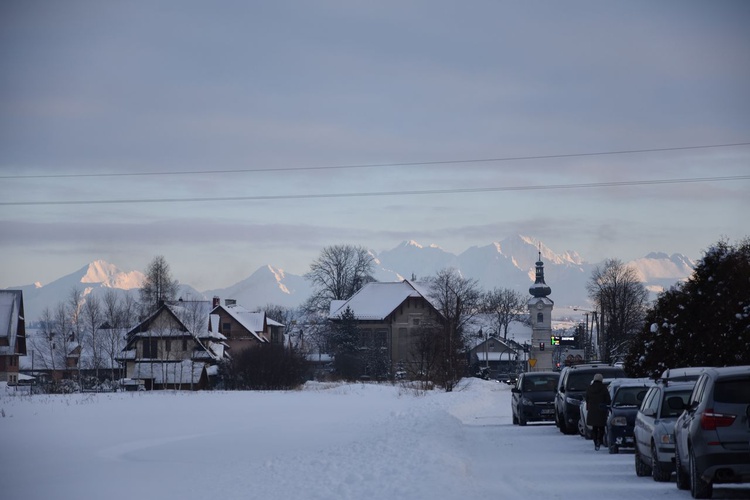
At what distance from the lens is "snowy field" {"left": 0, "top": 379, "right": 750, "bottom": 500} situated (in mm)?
17547

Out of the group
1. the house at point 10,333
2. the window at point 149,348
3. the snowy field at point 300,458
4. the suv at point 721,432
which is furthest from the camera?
the window at point 149,348

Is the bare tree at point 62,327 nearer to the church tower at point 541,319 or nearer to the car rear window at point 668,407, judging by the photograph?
the church tower at point 541,319

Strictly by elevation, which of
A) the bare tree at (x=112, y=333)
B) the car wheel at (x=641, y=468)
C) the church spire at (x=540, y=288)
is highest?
the church spire at (x=540, y=288)

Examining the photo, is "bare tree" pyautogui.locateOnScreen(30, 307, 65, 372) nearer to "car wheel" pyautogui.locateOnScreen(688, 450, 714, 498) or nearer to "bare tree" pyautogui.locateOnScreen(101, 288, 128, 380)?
"bare tree" pyautogui.locateOnScreen(101, 288, 128, 380)

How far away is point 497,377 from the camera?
136m

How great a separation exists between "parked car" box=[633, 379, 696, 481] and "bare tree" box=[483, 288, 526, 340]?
15889 cm

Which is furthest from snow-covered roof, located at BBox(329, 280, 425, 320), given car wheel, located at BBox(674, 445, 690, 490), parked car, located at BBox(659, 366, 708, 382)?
car wheel, located at BBox(674, 445, 690, 490)

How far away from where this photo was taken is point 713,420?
49.6 ft

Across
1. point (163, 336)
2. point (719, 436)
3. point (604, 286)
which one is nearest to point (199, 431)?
point (719, 436)

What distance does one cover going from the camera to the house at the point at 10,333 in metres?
95.3

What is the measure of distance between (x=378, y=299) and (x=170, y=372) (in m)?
48.9

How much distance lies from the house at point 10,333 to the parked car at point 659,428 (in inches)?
3226

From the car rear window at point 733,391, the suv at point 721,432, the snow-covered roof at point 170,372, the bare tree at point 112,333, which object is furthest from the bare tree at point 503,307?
the car rear window at point 733,391

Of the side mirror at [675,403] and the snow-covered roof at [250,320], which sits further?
the snow-covered roof at [250,320]
